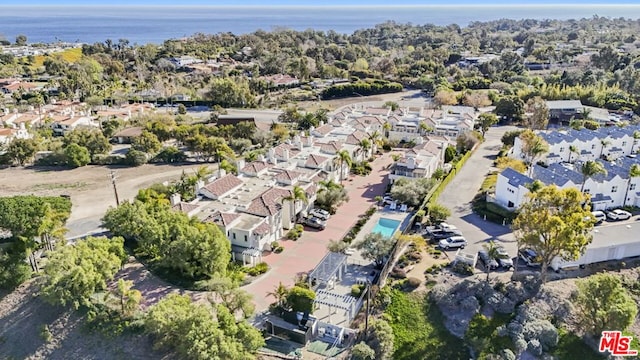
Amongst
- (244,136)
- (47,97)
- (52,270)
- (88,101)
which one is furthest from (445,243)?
(47,97)

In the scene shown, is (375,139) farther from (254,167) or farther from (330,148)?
(254,167)

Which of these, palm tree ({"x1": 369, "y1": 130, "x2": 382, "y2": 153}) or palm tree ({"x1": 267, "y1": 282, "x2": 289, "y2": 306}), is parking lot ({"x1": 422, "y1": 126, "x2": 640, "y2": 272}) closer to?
palm tree ({"x1": 369, "y1": 130, "x2": 382, "y2": 153})

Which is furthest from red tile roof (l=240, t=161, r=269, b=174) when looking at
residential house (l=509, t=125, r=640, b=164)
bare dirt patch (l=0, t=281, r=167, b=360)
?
residential house (l=509, t=125, r=640, b=164)

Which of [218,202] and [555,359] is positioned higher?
[218,202]

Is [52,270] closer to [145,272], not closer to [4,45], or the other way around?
[145,272]

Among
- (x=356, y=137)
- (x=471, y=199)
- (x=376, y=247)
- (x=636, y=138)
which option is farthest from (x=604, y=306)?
(x=636, y=138)
